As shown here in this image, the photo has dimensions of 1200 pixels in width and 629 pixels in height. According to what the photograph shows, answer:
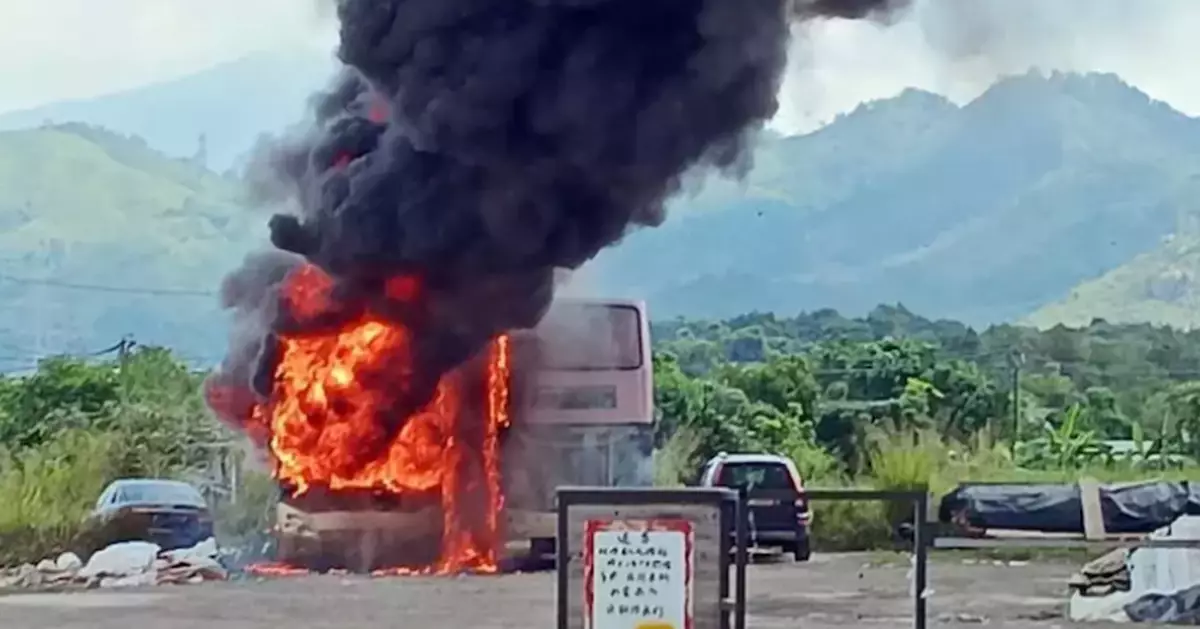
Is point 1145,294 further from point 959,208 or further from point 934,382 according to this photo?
point 934,382

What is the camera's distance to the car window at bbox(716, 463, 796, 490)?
16.7 m

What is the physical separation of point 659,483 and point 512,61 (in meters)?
5.01

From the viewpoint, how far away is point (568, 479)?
50.7 ft

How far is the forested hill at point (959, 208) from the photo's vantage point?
28.2 metres

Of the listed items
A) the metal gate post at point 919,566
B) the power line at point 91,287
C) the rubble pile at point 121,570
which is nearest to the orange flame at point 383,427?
the rubble pile at point 121,570

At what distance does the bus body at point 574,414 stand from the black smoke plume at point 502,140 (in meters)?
0.51

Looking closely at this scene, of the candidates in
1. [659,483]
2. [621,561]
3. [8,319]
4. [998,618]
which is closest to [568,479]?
[659,483]

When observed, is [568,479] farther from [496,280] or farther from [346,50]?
[346,50]

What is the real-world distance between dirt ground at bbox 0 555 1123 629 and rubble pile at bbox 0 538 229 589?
59 centimetres

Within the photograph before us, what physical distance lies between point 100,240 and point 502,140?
15.6 m

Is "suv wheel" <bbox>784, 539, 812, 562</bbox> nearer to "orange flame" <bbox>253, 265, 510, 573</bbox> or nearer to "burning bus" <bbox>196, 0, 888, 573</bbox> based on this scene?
"burning bus" <bbox>196, 0, 888, 573</bbox>

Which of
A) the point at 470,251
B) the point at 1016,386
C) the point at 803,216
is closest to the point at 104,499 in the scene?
the point at 470,251

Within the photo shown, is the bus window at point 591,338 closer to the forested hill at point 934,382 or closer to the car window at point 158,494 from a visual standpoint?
the forested hill at point 934,382

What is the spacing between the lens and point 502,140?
14047 millimetres
